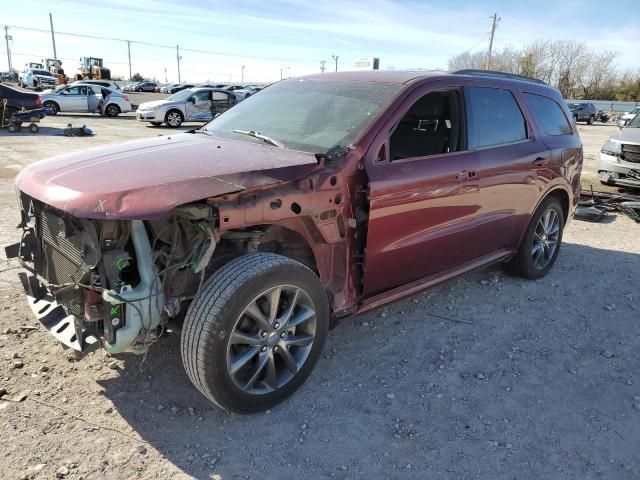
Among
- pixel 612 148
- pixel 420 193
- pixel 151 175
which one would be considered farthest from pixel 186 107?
pixel 151 175

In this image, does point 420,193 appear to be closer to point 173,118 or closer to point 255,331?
point 255,331

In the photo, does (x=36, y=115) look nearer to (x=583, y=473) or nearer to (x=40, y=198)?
(x=40, y=198)

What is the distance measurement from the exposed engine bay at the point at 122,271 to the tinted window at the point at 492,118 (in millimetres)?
2102

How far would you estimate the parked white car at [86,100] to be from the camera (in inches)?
953

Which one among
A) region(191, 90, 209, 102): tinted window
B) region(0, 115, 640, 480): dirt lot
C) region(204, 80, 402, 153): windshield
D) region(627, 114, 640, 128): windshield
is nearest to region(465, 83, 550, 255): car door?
region(0, 115, 640, 480): dirt lot

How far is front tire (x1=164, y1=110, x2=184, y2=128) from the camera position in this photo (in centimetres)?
2092

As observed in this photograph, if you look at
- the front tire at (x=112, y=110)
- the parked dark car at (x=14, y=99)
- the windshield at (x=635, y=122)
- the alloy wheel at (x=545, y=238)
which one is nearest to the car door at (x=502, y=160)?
the alloy wheel at (x=545, y=238)

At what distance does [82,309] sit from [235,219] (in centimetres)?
91

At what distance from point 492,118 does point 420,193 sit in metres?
1.24

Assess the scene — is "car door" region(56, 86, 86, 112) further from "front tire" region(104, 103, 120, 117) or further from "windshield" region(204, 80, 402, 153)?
"windshield" region(204, 80, 402, 153)

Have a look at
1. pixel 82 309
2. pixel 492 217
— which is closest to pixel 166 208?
pixel 82 309

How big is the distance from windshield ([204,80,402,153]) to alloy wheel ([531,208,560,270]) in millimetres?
2364

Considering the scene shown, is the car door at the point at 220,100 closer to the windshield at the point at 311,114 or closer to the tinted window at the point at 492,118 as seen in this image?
the windshield at the point at 311,114

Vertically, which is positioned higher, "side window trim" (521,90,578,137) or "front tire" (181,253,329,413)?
"side window trim" (521,90,578,137)
